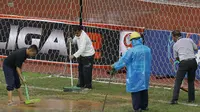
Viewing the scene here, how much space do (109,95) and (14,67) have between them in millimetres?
2638

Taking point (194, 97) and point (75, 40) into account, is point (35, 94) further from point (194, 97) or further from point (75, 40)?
point (194, 97)

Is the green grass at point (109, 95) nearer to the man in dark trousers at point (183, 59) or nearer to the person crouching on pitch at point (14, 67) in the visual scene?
the man in dark trousers at point (183, 59)

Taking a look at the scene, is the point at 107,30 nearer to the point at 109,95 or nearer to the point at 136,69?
the point at 109,95

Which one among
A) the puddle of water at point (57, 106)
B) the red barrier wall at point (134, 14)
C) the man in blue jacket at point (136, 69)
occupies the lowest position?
the puddle of water at point (57, 106)

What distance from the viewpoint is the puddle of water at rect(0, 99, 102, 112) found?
32.6 ft

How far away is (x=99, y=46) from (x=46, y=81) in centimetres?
290

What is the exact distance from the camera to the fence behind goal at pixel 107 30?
1564 cm

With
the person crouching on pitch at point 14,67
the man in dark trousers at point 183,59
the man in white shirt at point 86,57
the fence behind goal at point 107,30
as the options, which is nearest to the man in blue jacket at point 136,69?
the man in dark trousers at point 183,59

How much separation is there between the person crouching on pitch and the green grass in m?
0.72

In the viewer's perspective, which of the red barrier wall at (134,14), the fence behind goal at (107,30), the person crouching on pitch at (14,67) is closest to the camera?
the person crouching on pitch at (14,67)

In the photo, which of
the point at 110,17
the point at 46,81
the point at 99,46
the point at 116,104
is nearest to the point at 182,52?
the point at 116,104

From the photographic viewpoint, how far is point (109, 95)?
12062 mm

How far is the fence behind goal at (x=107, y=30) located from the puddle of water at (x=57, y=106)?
408 cm

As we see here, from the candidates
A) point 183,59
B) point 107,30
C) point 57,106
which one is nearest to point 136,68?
point 183,59
